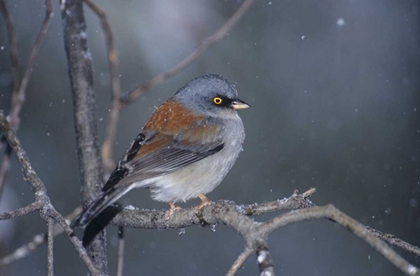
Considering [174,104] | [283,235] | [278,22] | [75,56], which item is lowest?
[283,235]

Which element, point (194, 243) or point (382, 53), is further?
point (382, 53)

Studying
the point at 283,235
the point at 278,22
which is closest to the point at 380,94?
the point at 278,22

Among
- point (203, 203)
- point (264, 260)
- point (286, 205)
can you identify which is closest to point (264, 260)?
point (264, 260)

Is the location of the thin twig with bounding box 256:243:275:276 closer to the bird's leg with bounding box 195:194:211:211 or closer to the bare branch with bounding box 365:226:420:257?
the bare branch with bounding box 365:226:420:257

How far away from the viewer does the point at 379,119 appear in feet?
28.6

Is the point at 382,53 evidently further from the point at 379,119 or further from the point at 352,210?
the point at 352,210

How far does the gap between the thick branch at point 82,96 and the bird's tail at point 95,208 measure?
0.39 metres

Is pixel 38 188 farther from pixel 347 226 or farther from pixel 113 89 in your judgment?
pixel 347 226

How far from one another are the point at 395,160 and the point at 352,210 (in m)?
1.10

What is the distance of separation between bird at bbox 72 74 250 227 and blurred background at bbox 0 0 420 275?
8.32ft

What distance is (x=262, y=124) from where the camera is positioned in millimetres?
8117

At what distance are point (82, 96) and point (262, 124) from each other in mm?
4832

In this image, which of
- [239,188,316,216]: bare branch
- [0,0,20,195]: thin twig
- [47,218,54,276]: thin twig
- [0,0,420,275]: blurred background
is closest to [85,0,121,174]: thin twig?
[0,0,20,195]: thin twig

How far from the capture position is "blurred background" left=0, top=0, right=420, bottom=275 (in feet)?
Answer: 23.8
